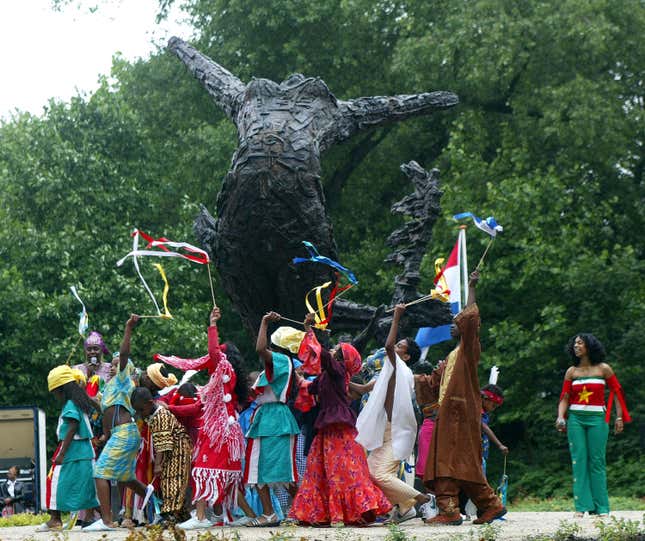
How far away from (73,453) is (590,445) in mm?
4468

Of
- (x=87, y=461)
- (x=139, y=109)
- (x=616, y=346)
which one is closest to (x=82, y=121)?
(x=139, y=109)

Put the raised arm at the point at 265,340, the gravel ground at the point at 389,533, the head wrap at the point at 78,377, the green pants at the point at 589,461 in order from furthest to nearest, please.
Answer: the head wrap at the point at 78,377
the green pants at the point at 589,461
the raised arm at the point at 265,340
the gravel ground at the point at 389,533

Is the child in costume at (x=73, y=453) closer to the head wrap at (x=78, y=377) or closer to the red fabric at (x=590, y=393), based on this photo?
the head wrap at (x=78, y=377)

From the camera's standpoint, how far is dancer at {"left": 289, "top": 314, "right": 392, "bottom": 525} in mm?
9703

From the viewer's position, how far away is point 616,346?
2044 centimetres

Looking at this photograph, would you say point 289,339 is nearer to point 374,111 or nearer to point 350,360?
point 350,360

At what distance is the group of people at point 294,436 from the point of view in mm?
9367

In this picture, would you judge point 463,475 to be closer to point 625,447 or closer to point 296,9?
point 625,447

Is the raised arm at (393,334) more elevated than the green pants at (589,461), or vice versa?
the raised arm at (393,334)

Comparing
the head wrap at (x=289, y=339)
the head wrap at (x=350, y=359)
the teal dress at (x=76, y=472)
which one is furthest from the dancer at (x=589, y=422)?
the teal dress at (x=76, y=472)

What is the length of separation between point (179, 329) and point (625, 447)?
8.06 m

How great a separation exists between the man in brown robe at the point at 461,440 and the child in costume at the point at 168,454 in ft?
7.29

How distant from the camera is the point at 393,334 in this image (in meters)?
9.45

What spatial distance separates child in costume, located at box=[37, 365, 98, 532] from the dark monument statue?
5.60 feet
